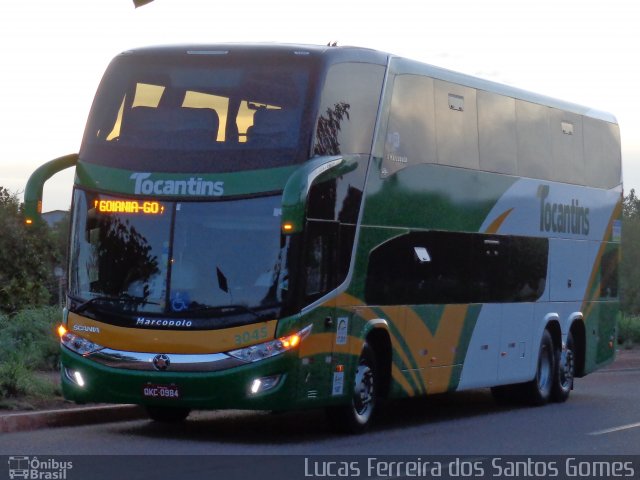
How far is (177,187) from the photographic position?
14.4 m

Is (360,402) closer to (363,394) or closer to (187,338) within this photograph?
(363,394)

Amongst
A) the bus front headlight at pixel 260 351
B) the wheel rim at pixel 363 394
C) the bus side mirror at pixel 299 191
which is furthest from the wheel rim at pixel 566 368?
the bus front headlight at pixel 260 351

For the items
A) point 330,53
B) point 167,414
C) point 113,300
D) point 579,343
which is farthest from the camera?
point 579,343

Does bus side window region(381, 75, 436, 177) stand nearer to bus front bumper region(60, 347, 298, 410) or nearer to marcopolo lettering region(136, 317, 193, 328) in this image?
bus front bumper region(60, 347, 298, 410)

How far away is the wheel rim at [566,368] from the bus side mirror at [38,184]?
29.8 feet

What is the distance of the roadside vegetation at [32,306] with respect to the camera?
15977 millimetres

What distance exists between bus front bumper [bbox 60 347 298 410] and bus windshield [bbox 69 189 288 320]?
58cm

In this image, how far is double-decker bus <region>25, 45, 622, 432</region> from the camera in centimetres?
1410

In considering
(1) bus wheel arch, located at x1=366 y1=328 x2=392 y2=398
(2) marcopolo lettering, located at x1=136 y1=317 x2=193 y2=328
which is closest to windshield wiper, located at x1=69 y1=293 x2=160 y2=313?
(2) marcopolo lettering, located at x1=136 y1=317 x2=193 y2=328

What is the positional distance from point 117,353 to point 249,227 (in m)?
1.85

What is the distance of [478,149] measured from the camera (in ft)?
60.5

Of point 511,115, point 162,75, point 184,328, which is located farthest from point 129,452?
point 511,115

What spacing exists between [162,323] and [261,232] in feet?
4.36

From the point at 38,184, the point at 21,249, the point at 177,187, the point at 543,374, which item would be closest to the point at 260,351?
the point at 177,187
